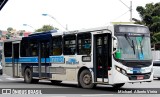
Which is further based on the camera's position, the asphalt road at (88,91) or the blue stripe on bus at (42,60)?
the blue stripe on bus at (42,60)

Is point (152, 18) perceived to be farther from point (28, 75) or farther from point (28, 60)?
point (28, 60)

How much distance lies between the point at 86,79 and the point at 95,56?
1.36 meters

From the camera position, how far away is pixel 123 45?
55.6 feet

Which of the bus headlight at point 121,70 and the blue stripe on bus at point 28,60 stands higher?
the blue stripe on bus at point 28,60

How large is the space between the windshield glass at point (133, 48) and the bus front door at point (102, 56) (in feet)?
1.94

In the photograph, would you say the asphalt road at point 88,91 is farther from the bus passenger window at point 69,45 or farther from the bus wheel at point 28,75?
the bus wheel at point 28,75

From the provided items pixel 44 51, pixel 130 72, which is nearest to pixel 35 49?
pixel 44 51

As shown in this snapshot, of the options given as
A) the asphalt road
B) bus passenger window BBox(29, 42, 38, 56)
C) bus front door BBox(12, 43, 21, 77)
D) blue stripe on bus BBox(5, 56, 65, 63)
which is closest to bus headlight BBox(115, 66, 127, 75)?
the asphalt road

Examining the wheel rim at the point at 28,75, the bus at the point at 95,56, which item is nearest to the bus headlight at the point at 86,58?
the bus at the point at 95,56

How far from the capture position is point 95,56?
1794cm

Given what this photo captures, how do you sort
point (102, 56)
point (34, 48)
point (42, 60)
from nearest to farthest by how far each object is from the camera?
point (102, 56), point (42, 60), point (34, 48)

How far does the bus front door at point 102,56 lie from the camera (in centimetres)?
1725

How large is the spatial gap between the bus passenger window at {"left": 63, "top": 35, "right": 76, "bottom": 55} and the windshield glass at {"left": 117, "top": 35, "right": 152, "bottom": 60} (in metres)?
3.29

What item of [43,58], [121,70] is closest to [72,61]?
[43,58]
